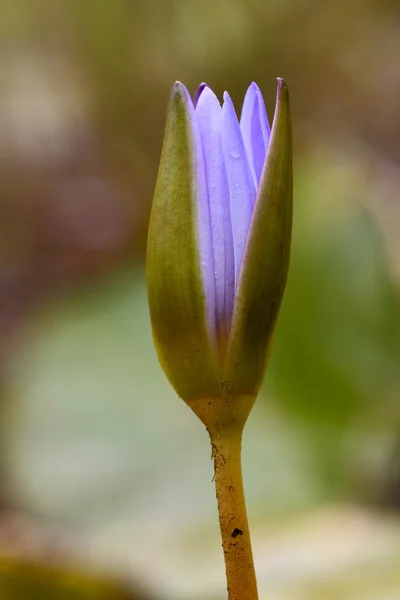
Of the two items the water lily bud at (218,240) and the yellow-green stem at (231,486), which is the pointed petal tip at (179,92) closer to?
the water lily bud at (218,240)

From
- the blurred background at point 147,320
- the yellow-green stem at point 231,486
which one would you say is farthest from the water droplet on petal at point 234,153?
the blurred background at point 147,320

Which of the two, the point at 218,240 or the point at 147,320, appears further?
the point at 147,320

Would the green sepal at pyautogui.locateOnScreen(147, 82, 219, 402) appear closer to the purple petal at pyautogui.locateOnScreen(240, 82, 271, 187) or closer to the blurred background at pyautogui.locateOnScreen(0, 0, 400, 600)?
the purple petal at pyautogui.locateOnScreen(240, 82, 271, 187)

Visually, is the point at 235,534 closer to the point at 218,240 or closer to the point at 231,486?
the point at 231,486

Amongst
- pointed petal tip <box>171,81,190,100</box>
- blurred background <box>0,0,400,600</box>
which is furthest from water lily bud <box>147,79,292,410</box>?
blurred background <box>0,0,400,600</box>

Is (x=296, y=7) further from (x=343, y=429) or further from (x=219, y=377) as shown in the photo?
(x=219, y=377)

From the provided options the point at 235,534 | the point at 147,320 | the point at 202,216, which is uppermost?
the point at 147,320

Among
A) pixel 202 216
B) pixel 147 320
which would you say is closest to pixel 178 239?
pixel 202 216
